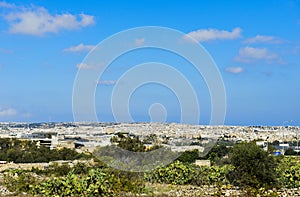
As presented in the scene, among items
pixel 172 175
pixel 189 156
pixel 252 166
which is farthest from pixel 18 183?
pixel 189 156

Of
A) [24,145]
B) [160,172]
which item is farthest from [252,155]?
[24,145]

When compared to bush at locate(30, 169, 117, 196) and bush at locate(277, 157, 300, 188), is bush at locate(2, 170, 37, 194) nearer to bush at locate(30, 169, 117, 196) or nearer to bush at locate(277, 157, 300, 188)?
bush at locate(30, 169, 117, 196)

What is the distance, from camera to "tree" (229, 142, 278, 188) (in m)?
14.6

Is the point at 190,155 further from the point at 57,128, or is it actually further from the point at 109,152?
the point at 57,128

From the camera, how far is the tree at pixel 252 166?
14.6 m

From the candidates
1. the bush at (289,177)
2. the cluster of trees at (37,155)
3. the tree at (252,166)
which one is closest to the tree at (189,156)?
the cluster of trees at (37,155)

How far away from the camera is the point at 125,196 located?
10.7 m

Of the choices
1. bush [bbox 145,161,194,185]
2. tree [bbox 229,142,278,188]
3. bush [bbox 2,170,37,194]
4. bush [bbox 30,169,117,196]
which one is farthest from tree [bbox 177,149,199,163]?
bush [bbox 30,169,117,196]

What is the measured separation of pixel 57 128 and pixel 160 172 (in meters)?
37.5

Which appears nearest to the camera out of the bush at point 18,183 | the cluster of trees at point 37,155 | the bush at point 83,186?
the bush at point 83,186

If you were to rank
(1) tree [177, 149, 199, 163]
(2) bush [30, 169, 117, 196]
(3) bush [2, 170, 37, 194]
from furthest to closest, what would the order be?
(1) tree [177, 149, 199, 163]
(3) bush [2, 170, 37, 194]
(2) bush [30, 169, 117, 196]

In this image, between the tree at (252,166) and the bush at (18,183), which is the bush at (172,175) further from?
the bush at (18,183)

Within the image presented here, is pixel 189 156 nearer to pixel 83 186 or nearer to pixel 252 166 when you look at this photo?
pixel 252 166

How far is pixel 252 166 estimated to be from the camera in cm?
1507
